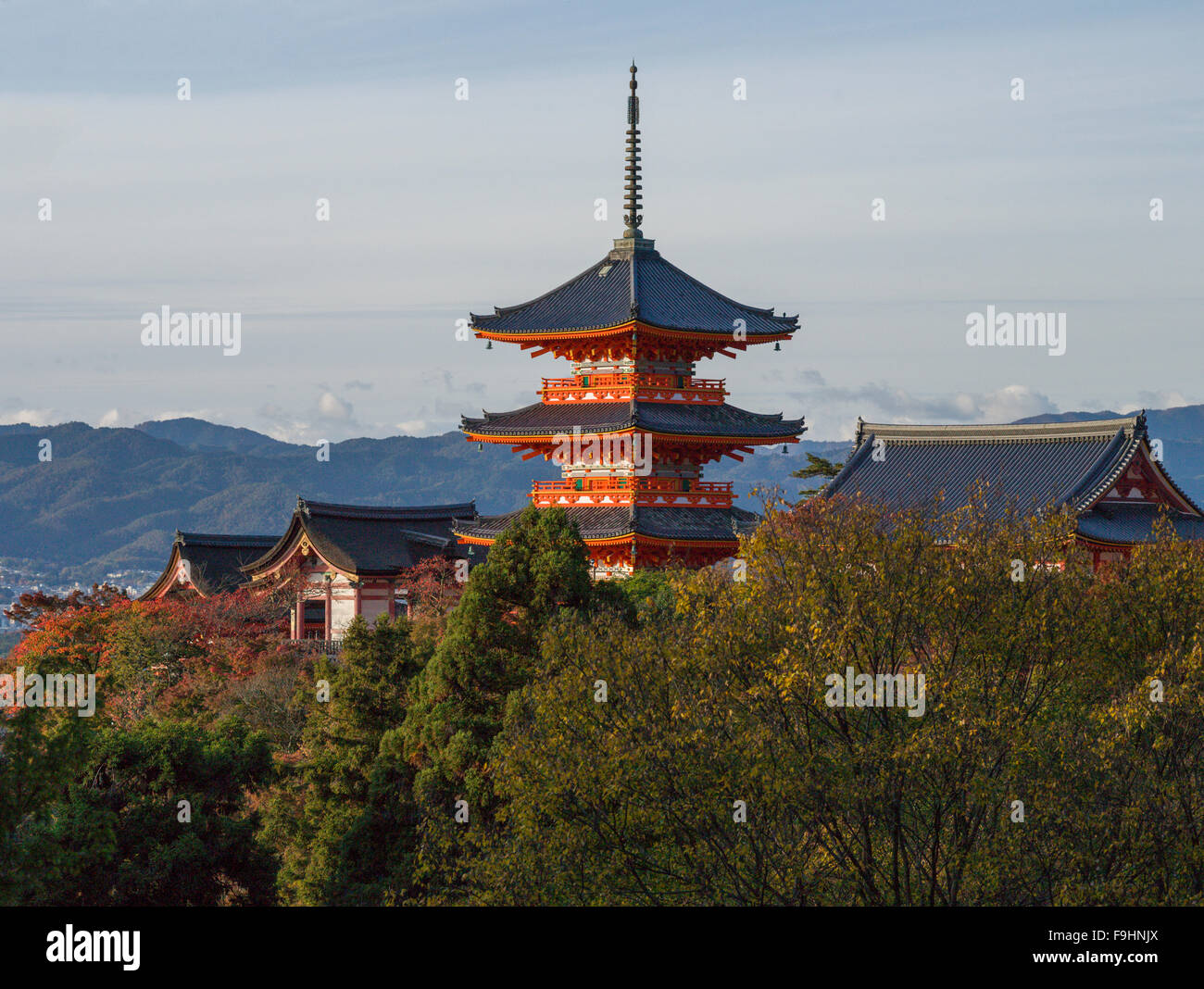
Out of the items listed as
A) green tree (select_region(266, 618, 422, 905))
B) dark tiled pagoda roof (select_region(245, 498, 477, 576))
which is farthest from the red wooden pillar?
green tree (select_region(266, 618, 422, 905))

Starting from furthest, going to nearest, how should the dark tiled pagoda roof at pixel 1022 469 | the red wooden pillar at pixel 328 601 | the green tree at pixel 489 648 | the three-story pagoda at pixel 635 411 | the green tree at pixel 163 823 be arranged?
the red wooden pillar at pixel 328 601 → the three-story pagoda at pixel 635 411 → the dark tiled pagoda roof at pixel 1022 469 → the green tree at pixel 489 648 → the green tree at pixel 163 823

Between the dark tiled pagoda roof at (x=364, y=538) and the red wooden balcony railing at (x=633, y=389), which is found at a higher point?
the red wooden balcony railing at (x=633, y=389)

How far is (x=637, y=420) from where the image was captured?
37.8 m

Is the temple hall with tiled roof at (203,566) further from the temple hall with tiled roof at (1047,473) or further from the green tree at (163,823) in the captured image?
the green tree at (163,823)

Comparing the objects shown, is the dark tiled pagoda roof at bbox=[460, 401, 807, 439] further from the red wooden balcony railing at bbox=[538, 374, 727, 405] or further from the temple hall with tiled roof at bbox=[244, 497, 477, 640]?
the temple hall with tiled roof at bbox=[244, 497, 477, 640]

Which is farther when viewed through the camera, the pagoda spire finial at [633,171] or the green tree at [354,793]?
the pagoda spire finial at [633,171]

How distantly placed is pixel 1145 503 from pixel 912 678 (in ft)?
78.6

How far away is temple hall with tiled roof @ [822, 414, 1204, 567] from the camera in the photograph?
3628 cm

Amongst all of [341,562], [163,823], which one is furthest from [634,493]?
[163,823]

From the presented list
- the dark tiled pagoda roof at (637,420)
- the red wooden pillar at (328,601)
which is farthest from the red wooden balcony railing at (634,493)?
the red wooden pillar at (328,601)

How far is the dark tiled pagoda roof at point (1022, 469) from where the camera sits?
3650cm

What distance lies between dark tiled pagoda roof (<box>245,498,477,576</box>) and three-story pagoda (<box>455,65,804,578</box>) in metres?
3.88

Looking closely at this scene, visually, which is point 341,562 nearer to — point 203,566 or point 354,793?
point 203,566

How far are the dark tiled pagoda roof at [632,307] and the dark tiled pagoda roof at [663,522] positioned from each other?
4.81m
